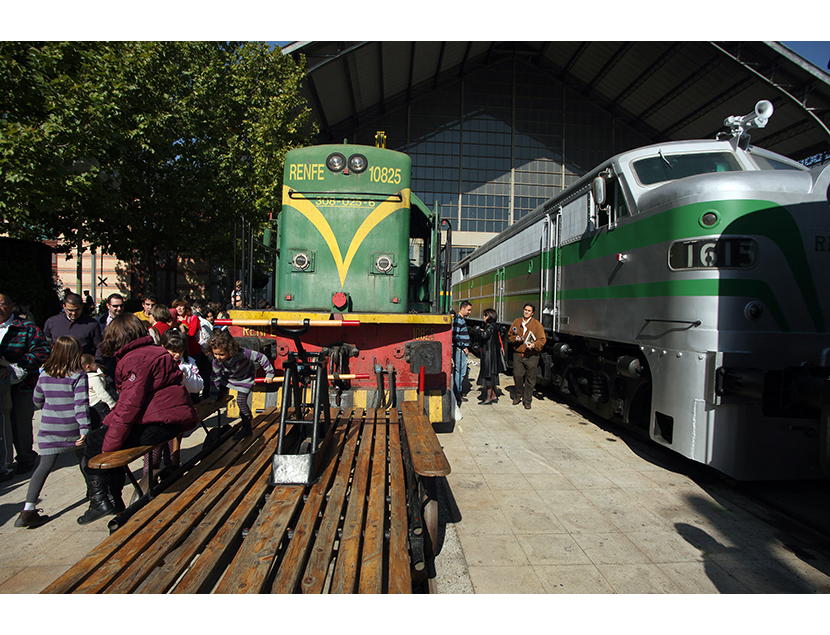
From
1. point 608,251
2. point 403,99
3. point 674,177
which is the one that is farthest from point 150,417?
point 403,99

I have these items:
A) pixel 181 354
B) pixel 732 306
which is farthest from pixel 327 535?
pixel 732 306

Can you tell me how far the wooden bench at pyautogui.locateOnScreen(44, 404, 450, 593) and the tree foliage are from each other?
7.29 metres

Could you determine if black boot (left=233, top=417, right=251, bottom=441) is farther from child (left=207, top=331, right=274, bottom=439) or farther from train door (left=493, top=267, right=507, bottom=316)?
train door (left=493, top=267, right=507, bottom=316)

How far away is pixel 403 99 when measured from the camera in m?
27.0

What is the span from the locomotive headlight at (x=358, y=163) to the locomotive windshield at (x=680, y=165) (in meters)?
3.36

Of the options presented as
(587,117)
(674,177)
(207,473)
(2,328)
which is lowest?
(207,473)

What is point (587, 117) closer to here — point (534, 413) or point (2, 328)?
point (534, 413)

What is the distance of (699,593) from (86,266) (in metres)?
22.9

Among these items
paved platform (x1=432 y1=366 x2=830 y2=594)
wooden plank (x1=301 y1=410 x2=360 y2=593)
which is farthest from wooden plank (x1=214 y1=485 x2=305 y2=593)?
paved platform (x1=432 y1=366 x2=830 y2=594)

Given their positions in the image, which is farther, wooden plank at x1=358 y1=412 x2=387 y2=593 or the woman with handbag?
the woman with handbag

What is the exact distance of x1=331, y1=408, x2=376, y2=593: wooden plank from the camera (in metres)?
2.02

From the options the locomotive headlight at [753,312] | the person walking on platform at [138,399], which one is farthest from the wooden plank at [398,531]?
the locomotive headlight at [753,312]

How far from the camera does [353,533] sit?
7.91ft

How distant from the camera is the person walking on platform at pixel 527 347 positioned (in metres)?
7.39
